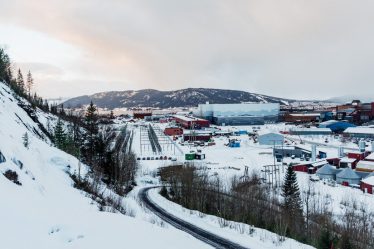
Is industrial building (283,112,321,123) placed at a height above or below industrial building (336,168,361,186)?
→ above

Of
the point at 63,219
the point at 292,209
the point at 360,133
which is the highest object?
the point at 63,219

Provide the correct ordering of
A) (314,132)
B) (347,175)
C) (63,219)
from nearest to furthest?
(63,219) < (347,175) < (314,132)

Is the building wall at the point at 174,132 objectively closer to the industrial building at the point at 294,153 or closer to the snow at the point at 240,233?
the industrial building at the point at 294,153

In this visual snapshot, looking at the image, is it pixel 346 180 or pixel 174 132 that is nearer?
pixel 346 180

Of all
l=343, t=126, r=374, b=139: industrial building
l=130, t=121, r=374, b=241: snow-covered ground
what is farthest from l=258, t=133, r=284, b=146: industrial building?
l=343, t=126, r=374, b=139: industrial building

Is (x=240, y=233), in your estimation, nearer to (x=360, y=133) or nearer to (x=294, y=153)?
(x=294, y=153)

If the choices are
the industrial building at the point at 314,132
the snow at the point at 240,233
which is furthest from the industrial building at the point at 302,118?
the snow at the point at 240,233

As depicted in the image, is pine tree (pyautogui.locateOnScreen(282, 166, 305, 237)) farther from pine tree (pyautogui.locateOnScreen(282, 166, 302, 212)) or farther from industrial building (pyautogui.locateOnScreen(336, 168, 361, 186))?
industrial building (pyautogui.locateOnScreen(336, 168, 361, 186))

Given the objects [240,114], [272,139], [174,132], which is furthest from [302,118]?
[272,139]

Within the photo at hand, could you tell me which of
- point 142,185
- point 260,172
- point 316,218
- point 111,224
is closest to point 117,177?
point 142,185
